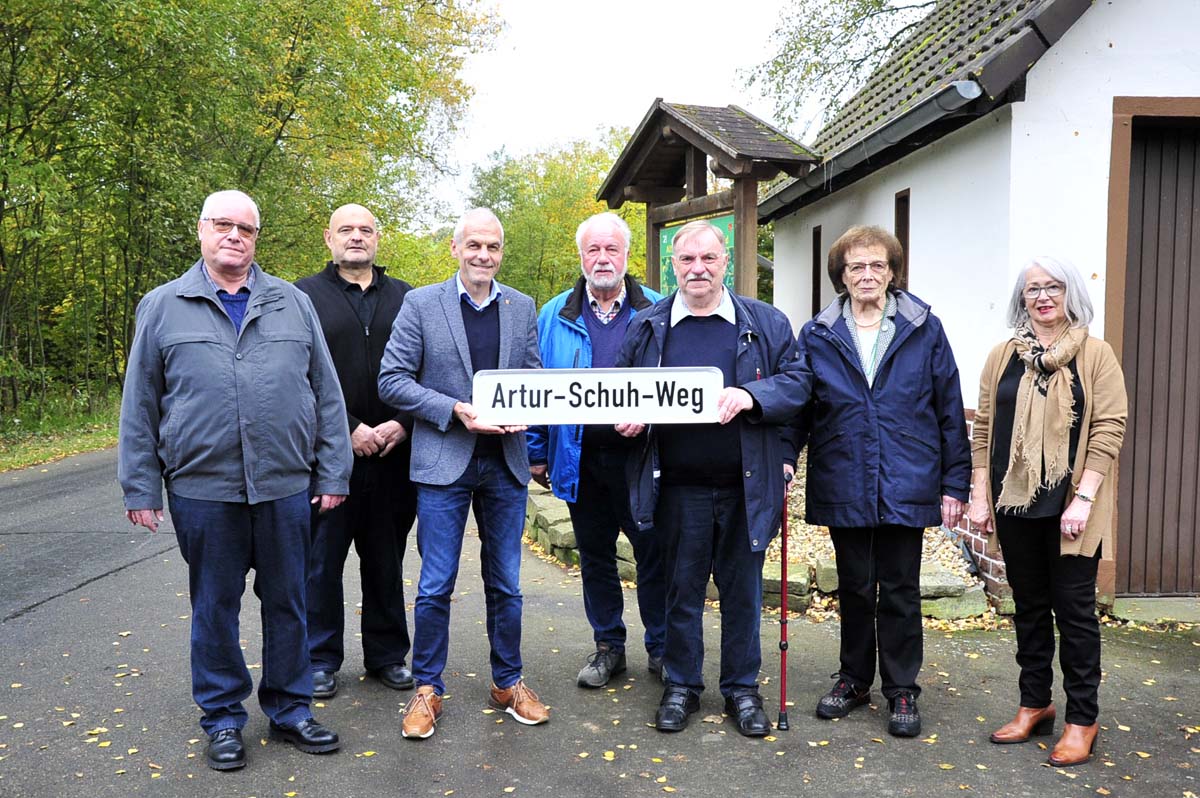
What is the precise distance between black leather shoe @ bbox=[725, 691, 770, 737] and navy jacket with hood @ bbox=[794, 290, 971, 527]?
858 mm

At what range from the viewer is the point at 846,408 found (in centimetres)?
440

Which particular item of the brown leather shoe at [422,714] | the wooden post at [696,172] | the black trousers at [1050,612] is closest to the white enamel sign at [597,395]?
the brown leather shoe at [422,714]

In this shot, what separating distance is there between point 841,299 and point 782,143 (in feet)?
12.6

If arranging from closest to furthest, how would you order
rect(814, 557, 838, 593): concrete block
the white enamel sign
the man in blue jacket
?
the white enamel sign < the man in blue jacket < rect(814, 557, 838, 593): concrete block

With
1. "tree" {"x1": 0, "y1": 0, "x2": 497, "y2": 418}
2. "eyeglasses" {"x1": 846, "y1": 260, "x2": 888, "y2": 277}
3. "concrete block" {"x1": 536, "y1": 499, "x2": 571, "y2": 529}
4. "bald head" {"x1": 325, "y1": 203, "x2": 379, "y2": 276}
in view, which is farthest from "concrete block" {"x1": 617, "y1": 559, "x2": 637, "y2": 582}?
→ "tree" {"x1": 0, "y1": 0, "x2": 497, "y2": 418}

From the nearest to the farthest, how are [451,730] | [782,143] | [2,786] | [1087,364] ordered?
[2,786] < [1087,364] < [451,730] < [782,143]

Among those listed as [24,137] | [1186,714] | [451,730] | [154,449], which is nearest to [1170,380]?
[1186,714]

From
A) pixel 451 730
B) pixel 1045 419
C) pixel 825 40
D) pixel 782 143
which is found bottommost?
pixel 451 730

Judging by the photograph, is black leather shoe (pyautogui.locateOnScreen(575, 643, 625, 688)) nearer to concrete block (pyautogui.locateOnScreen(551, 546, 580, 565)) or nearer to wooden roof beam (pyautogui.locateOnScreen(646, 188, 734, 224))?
concrete block (pyautogui.locateOnScreen(551, 546, 580, 565))

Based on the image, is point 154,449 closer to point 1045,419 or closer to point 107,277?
point 1045,419

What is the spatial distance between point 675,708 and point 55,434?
17.4 metres

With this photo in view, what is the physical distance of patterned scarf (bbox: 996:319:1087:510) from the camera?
13.3ft

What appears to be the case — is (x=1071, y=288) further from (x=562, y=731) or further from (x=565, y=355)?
(x=562, y=731)

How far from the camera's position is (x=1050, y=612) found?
4.28 meters
